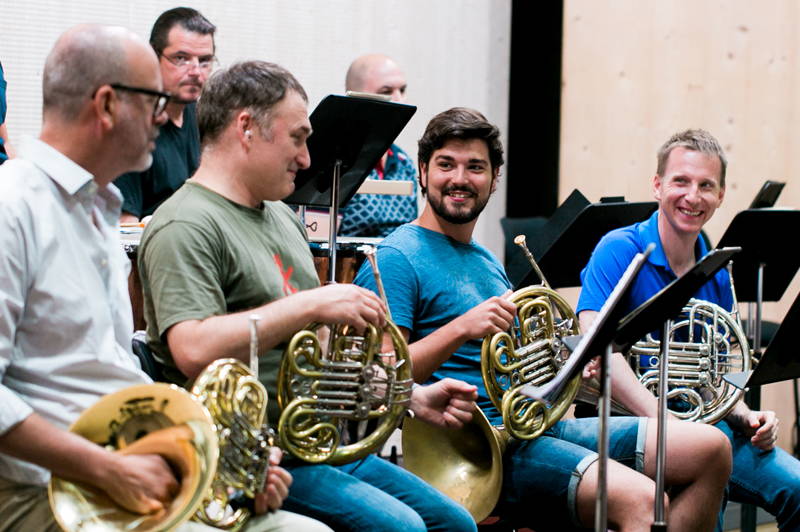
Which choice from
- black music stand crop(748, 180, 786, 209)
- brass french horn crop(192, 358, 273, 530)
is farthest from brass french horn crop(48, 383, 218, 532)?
black music stand crop(748, 180, 786, 209)

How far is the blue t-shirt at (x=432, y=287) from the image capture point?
2.63 metres

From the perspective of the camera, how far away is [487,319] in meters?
2.44

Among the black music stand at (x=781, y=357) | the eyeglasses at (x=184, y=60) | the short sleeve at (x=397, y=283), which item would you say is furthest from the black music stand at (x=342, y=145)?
the black music stand at (x=781, y=357)

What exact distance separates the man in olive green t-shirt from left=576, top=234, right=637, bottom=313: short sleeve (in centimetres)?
91

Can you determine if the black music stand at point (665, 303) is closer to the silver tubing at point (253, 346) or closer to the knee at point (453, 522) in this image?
the knee at point (453, 522)

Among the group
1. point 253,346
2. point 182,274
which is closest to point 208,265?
point 182,274

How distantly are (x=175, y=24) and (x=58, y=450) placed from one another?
2.53 meters

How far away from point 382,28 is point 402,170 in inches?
43.2

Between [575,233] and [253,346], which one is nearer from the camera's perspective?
[253,346]

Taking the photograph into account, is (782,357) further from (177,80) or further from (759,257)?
(177,80)

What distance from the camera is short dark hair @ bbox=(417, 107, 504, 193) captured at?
2.79 meters

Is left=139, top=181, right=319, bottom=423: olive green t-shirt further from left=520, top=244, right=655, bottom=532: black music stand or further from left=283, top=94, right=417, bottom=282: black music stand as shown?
left=283, top=94, right=417, bottom=282: black music stand

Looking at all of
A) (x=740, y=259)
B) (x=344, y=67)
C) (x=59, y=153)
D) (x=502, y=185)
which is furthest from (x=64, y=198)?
(x=502, y=185)

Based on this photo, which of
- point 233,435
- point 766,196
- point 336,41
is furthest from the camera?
point 336,41
